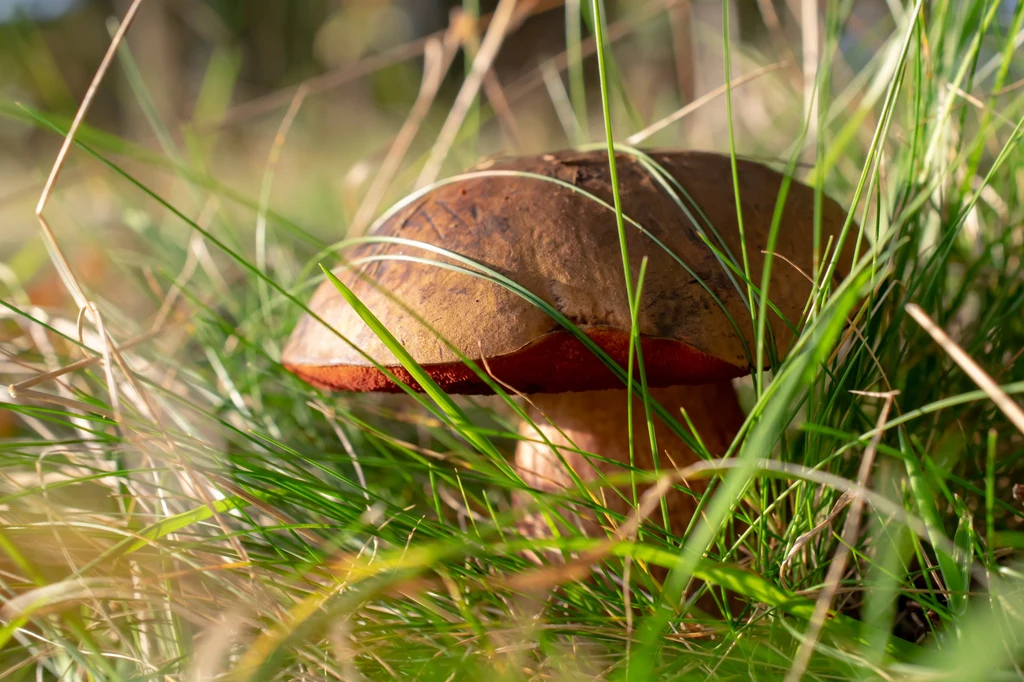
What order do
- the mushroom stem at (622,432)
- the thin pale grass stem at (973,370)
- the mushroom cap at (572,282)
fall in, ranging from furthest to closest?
the mushroom stem at (622,432)
the mushroom cap at (572,282)
the thin pale grass stem at (973,370)

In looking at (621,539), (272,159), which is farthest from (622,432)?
(272,159)

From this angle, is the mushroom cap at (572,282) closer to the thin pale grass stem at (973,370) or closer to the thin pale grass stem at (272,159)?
the thin pale grass stem at (973,370)

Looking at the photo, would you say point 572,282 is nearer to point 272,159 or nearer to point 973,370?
point 973,370

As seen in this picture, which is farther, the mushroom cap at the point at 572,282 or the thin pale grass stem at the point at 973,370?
the mushroom cap at the point at 572,282

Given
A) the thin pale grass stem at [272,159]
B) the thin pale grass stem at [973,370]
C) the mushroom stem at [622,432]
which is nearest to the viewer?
the thin pale grass stem at [973,370]

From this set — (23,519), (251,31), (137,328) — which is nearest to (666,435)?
(23,519)

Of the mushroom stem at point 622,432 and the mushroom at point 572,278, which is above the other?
the mushroom at point 572,278

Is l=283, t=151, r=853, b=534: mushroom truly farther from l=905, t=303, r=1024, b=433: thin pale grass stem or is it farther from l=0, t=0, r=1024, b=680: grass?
l=905, t=303, r=1024, b=433: thin pale grass stem

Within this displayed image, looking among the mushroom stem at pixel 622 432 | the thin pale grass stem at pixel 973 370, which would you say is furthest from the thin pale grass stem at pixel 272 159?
the thin pale grass stem at pixel 973 370

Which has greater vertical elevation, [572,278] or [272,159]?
[272,159]
